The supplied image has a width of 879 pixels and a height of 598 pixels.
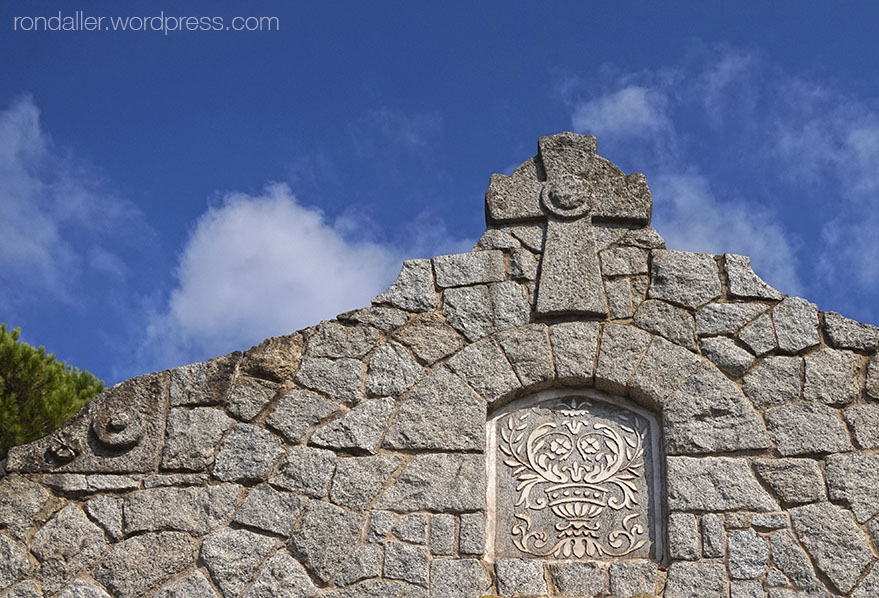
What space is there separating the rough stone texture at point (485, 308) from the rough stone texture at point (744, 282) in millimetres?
1184

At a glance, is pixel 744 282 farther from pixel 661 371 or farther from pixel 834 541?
pixel 834 541

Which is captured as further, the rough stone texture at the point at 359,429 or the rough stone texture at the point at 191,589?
the rough stone texture at the point at 359,429

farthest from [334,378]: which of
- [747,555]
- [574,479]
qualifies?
[747,555]

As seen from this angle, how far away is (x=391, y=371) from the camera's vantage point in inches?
226

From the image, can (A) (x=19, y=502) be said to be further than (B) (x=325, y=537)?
Yes

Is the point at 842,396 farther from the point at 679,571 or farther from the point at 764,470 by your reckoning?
the point at 679,571

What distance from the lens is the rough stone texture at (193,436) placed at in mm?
5551

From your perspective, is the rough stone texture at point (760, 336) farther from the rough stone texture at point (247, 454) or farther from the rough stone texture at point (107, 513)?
the rough stone texture at point (107, 513)

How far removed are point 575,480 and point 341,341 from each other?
1.51 meters

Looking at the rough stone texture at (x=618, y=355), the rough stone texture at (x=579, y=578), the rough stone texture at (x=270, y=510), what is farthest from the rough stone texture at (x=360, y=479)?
the rough stone texture at (x=618, y=355)

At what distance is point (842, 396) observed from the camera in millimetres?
5570

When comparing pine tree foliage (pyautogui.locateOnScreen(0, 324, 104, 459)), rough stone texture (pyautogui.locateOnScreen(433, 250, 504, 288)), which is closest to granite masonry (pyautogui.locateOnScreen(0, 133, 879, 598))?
rough stone texture (pyautogui.locateOnScreen(433, 250, 504, 288))

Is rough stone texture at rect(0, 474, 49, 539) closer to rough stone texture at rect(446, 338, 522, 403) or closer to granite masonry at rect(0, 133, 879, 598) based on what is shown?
granite masonry at rect(0, 133, 879, 598)

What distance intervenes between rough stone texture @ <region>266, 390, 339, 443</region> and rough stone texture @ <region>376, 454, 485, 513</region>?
559 mm
